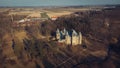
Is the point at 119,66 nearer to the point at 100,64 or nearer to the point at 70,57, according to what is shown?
the point at 100,64

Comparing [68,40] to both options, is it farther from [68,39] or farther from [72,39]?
[72,39]

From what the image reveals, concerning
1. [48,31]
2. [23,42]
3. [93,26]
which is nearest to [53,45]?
[23,42]

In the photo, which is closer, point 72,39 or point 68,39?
point 72,39

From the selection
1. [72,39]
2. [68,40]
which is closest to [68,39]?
[68,40]

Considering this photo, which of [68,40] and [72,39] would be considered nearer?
[72,39]

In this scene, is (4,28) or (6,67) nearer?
(6,67)

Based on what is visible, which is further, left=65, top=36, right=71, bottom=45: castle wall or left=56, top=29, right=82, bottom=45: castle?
left=65, top=36, right=71, bottom=45: castle wall

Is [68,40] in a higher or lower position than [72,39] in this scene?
lower

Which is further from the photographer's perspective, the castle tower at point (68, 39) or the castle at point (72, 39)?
the castle tower at point (68, 39)

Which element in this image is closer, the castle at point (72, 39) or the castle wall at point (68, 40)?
the castle at point (72, 39)

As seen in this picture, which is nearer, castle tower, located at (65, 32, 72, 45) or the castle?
the castle

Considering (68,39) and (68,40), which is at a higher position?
(68,39)
